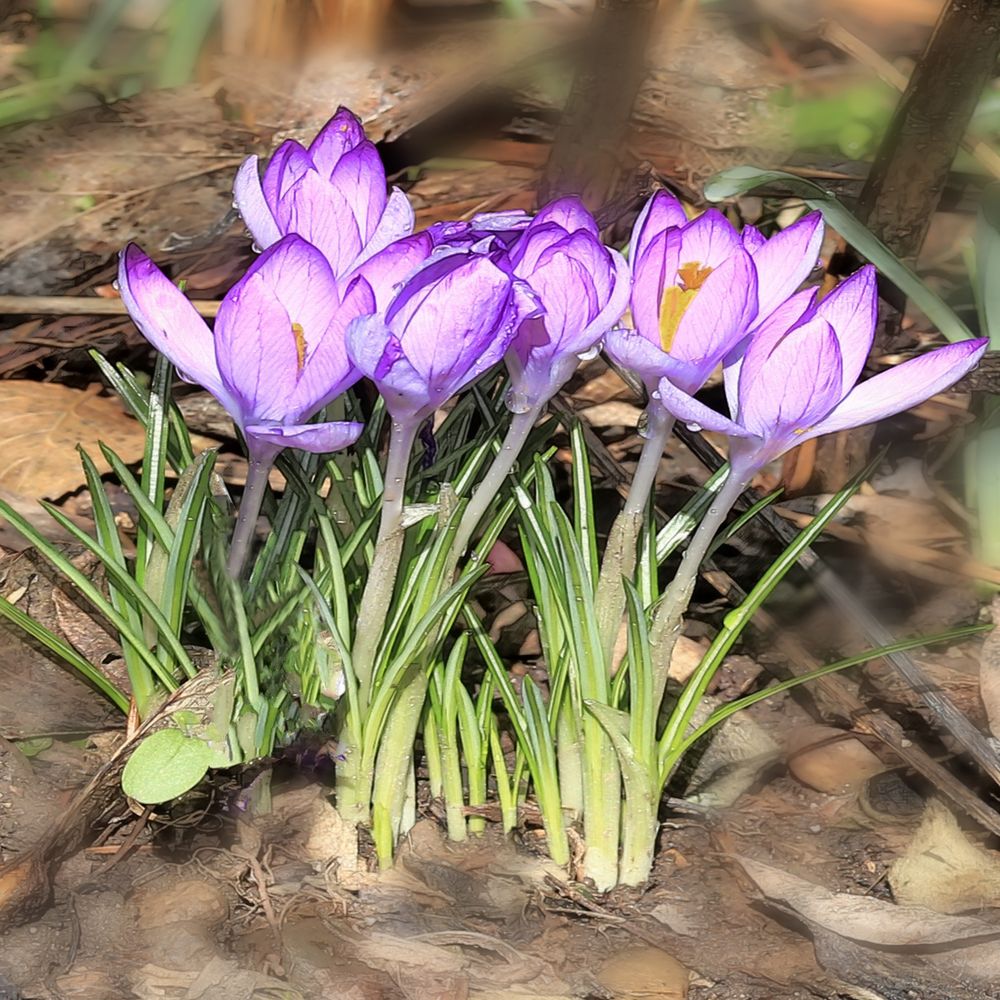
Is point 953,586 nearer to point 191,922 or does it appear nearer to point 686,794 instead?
point 686,794

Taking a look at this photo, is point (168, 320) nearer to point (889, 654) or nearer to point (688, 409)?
point (688, 409)

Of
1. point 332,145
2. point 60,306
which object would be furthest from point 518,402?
point 60,306

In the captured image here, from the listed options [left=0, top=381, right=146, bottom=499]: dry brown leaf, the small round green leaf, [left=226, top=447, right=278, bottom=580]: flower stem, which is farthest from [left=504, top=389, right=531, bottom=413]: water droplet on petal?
[left=0, top=381, right=146, bottom=499]: dry brown leaf

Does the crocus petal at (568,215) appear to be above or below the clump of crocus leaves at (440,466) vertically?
above

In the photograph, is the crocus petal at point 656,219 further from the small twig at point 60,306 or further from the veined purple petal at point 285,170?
the small twig at point 60,306

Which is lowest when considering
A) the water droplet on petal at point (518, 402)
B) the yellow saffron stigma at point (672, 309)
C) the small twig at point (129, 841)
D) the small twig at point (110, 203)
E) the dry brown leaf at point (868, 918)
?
the dry brown leaf at point (868, 918)

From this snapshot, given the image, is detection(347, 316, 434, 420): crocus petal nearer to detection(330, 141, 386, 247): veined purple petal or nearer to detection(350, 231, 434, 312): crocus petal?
detection(350, 231, 434, 312): crocus petal

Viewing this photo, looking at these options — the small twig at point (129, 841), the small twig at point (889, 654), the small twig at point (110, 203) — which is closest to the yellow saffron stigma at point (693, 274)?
the small twig at point (889, 654)
